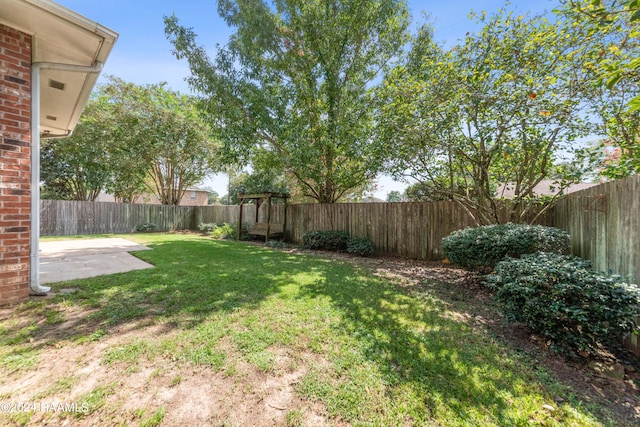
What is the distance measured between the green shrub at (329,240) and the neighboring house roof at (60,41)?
619 cm

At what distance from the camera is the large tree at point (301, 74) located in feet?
24.5

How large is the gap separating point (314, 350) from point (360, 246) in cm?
511

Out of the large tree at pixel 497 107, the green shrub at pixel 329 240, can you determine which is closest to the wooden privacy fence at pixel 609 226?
the large tree at pixel 497 107

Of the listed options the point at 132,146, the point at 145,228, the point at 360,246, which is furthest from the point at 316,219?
the point at 132,146

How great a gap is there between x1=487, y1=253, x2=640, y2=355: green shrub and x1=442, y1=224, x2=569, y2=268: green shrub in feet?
3.34

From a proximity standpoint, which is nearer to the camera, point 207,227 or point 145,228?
point 207,227

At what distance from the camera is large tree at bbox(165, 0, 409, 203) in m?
7.46

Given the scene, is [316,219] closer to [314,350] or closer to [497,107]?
[497,107]

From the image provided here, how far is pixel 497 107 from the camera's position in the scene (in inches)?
165

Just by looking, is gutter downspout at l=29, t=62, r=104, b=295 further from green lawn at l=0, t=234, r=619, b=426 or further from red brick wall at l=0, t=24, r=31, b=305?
green lawn at l=0, t=234, r=619, b=426

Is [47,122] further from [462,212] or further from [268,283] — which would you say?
[462,212]

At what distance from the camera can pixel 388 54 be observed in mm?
8242

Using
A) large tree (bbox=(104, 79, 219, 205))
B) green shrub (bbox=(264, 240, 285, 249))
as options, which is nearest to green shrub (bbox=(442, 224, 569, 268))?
green shrub (bbox=(264, 240, 285, 249))

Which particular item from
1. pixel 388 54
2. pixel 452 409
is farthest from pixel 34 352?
pixel 388 54
